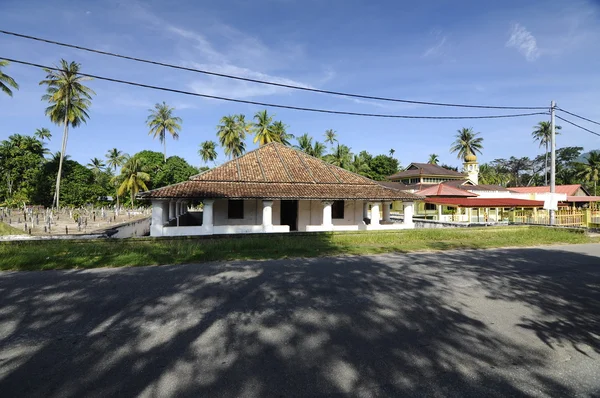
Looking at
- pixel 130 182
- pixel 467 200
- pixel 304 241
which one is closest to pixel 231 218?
pixel 304 241

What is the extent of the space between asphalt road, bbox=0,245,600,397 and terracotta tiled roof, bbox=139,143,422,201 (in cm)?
1018

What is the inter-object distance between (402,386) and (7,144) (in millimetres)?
66913

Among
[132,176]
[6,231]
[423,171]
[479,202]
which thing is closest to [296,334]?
[6,231]

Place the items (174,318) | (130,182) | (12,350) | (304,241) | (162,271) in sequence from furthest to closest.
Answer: (130,182), (304,241), (162,271), (174,318), (12,350)

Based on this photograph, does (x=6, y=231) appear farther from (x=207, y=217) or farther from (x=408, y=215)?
(x=408, y=215)

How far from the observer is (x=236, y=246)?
11852 mm

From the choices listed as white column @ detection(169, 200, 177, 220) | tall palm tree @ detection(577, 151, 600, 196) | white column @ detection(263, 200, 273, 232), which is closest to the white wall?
white column @ detection(263, 200, 273, 232)

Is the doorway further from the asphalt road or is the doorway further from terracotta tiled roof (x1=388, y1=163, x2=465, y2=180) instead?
terracotta tiled roof (x1=388, y1=163, x2=465, y2=180)

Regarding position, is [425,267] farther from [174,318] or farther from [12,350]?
[12,350]

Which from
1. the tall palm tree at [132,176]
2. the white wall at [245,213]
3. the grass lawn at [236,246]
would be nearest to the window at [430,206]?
the grass lawn at [236,246]

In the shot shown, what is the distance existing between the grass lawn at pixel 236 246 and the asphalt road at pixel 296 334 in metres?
1.36

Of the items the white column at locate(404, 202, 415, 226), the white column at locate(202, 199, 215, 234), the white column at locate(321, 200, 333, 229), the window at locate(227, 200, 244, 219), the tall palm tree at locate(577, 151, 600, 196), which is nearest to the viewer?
the white column at locate(202, 199, 215, 234)

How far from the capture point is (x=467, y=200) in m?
30.1

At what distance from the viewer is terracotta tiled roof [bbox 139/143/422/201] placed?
1770 cm
